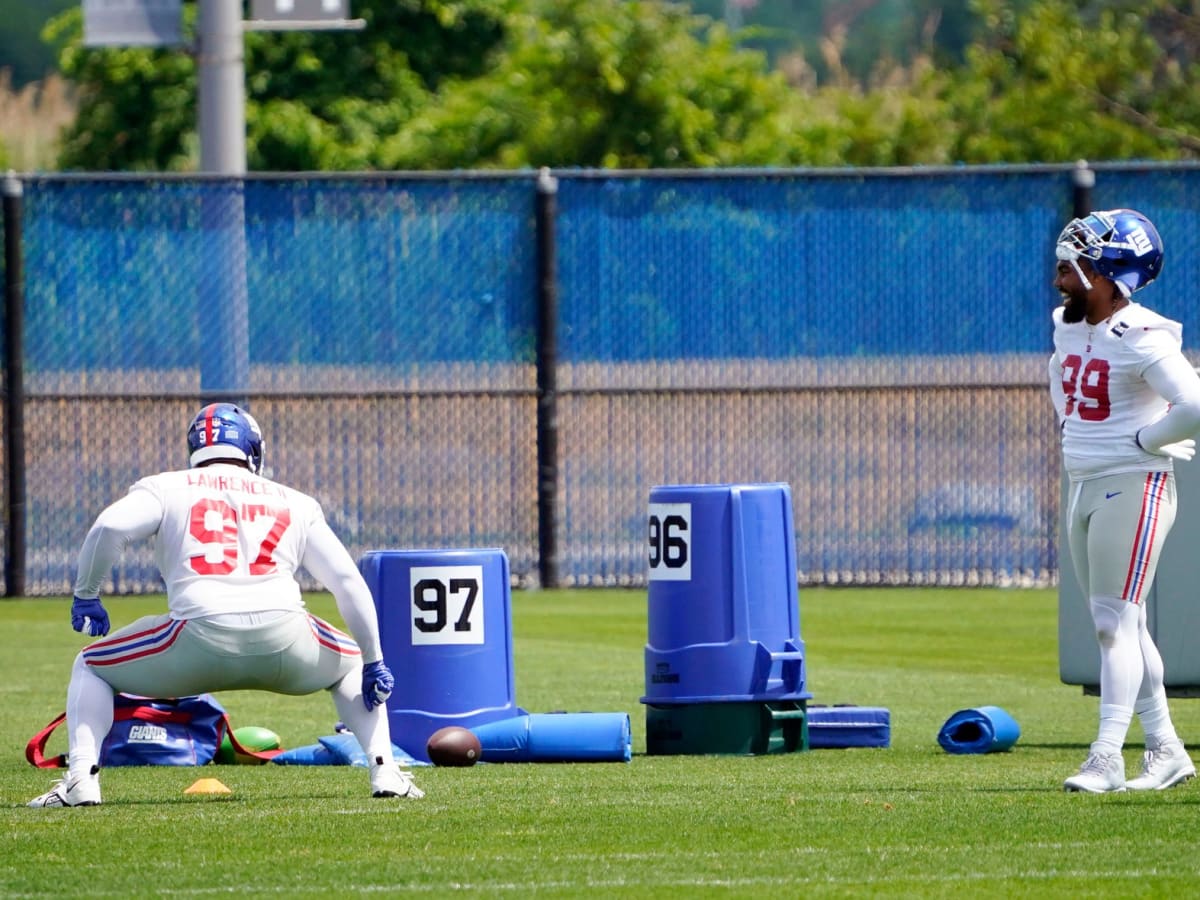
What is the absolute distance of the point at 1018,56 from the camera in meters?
35.6

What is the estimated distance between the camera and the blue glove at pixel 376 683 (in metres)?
7.80

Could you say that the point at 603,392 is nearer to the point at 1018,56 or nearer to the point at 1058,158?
the point at 1058,158

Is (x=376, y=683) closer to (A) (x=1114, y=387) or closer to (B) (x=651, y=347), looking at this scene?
(A) (x=1114, y=387)

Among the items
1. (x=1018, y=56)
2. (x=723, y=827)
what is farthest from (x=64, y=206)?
(x=1018, y=56)

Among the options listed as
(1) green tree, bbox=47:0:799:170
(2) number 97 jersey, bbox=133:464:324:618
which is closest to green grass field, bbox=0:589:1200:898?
(2) number 97 jersey, bbox=133:464:324:618

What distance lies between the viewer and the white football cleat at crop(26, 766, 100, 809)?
7609mm

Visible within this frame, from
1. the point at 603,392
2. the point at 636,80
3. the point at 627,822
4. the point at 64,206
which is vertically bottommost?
the point at 627,822

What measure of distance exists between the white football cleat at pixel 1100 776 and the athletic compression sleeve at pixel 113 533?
10.0 ft

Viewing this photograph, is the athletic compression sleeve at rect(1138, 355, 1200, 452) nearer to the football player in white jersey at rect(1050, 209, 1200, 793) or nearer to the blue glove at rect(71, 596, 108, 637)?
the football player in white jersey at rect(1050, 209, 1200, 793)

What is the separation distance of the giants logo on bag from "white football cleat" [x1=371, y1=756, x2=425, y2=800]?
62.7 inches

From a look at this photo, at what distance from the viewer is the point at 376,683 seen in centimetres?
780

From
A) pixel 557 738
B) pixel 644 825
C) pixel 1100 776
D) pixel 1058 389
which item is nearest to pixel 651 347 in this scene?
pixel 557 738

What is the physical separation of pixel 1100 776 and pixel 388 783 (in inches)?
90.4

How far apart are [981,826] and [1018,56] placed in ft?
97.9
